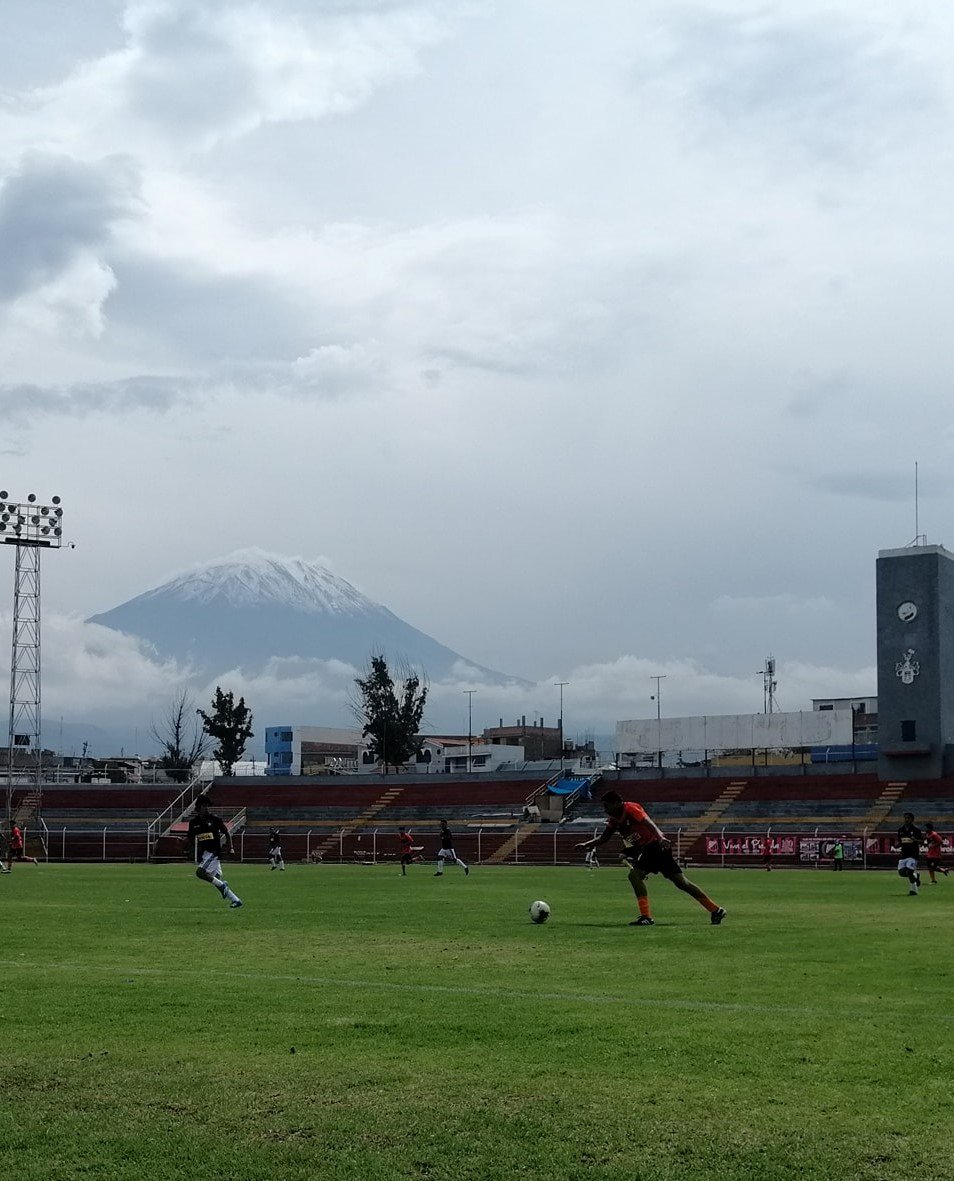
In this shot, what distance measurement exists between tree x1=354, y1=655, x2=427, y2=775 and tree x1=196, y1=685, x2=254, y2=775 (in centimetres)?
1139

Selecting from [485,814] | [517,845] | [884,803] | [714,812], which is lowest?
[517,845]

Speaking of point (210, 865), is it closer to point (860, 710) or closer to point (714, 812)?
point (714, 812)

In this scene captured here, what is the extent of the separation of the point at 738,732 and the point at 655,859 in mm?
79660

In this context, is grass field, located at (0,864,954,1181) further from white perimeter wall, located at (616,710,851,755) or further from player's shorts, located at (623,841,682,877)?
white perimeter wall, located at (616,710,851,755)

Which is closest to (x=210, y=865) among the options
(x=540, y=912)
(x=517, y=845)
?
(x=540, y=912)

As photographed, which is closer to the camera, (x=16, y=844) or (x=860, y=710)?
(x=16, y=844)

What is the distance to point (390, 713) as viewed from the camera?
133125mm

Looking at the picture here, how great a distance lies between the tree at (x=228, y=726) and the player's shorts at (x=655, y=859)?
376ft

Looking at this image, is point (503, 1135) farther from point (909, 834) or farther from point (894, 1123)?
point (909, 834)

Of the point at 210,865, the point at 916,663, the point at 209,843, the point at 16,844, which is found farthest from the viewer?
the point at 916,663

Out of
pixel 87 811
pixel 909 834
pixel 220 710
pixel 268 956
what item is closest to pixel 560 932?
pixel 268 956

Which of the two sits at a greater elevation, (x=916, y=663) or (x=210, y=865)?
(x=916, y=663)

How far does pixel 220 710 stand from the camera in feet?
441

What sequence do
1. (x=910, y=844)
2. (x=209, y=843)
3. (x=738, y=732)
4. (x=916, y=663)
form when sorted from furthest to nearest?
(x=738, y=732), (x=916, y=663), (x=910, y=844), (x=209, y=843)
